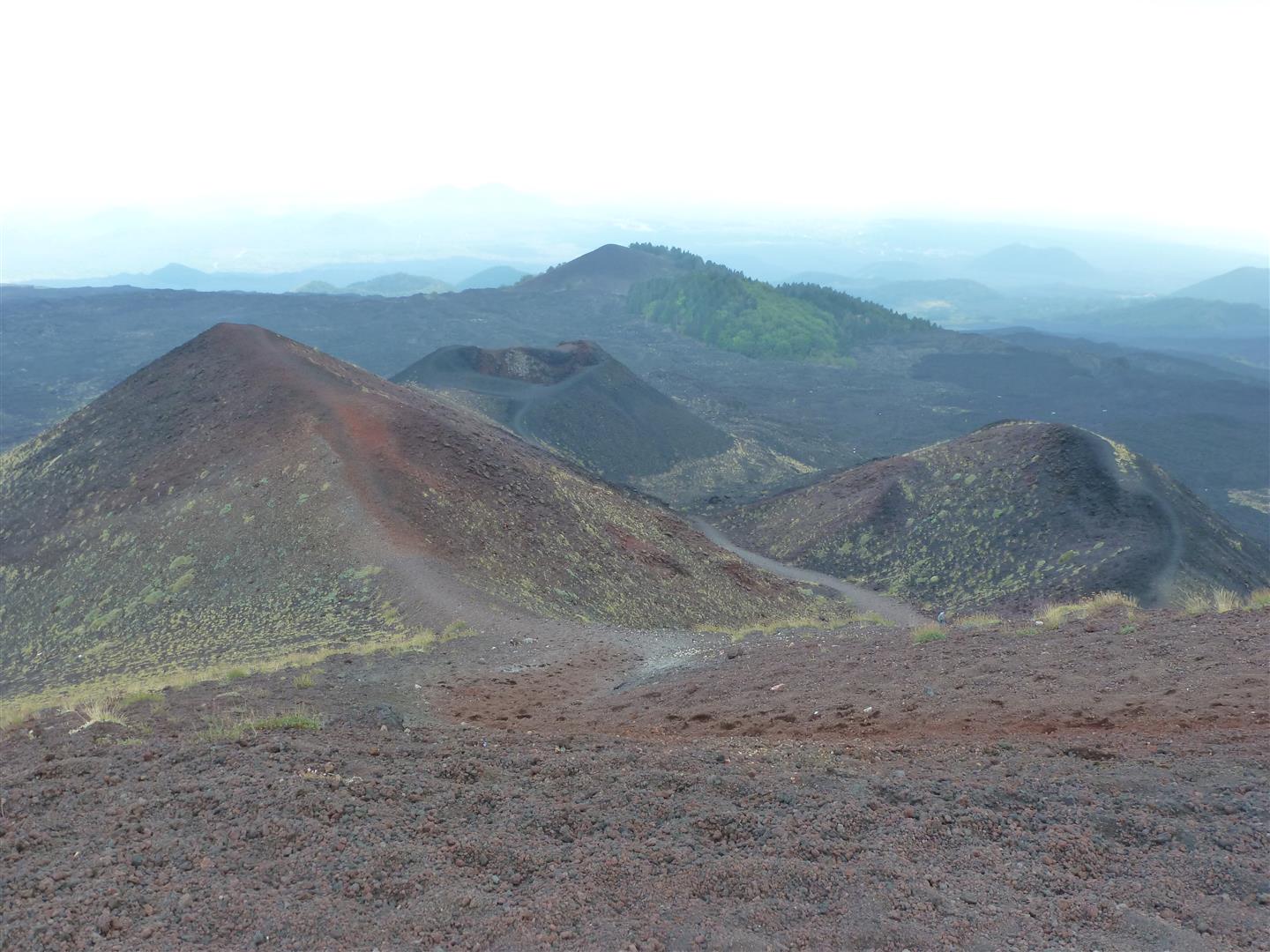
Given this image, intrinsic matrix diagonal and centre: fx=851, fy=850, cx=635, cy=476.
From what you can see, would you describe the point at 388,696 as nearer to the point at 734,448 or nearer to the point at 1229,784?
the point at 1229,784

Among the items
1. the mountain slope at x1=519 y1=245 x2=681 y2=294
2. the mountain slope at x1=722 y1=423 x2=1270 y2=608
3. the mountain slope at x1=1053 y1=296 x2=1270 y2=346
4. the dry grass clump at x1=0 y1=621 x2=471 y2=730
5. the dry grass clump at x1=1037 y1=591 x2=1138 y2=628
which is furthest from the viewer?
the mountain slope at x1=1053 y1=296 x2=1270 y2=346

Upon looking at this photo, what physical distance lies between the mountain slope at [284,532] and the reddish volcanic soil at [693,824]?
8715mm

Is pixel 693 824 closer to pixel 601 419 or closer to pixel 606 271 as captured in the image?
pixel 601 419

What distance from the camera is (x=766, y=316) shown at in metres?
108

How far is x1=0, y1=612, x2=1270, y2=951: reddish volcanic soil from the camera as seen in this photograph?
5371mm

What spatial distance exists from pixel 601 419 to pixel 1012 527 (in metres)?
28.9

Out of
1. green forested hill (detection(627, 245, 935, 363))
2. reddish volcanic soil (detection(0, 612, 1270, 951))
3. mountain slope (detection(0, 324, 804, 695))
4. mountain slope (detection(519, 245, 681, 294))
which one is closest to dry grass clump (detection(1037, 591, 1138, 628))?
reddish volcanic soil (detection(0, 612, 1270, 951))

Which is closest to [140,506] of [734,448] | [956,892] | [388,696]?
[388,696]

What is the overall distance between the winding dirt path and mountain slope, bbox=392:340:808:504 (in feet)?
30.7

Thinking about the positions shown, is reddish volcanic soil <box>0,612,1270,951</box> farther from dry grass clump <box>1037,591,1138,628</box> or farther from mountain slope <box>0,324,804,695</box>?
mountain slope <box>0,324,804,695</box>

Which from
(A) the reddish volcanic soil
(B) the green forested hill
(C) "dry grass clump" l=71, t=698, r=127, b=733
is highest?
(B) the green forested hill

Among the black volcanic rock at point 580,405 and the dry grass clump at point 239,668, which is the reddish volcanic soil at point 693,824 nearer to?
the dry grass clump at point 239,668

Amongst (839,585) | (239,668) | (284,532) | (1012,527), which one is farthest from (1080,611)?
(284,532)

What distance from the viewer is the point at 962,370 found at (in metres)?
92.7
